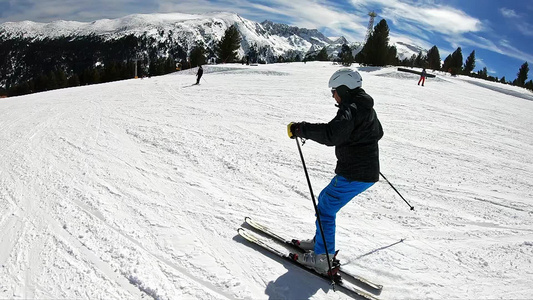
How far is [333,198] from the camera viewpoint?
126 inches

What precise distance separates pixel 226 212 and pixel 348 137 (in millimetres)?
2523

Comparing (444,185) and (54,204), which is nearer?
(54,204)

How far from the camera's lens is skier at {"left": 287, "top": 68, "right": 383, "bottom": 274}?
2.82 m

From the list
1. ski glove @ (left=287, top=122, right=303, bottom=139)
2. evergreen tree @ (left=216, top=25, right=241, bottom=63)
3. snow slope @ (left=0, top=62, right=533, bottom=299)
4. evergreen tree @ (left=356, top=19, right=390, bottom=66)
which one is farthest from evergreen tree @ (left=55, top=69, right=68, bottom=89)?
ski glove @ (left=287, top=122, right=303, bottom=139)

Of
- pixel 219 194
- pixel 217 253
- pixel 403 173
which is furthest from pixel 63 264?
pixel 403 173

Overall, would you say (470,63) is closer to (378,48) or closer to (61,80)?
(378,48)

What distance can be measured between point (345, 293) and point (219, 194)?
2.73 m

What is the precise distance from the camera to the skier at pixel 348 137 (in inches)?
111

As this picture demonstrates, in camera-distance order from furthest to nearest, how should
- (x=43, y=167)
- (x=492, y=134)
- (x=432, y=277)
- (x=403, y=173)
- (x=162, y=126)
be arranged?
(x=492, y=134) < (x=162, y=126) < (x=403, y=173) < (x=43, y=167) < (x=432, y=277)

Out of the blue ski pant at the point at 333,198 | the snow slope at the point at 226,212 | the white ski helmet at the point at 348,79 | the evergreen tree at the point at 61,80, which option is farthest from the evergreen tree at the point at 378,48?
the evergreen tree at the point at 61,80

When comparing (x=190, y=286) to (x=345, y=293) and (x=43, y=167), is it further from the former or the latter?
(x=43, y=167)

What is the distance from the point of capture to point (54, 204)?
4.50 metres

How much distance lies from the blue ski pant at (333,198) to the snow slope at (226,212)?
24.0 inches

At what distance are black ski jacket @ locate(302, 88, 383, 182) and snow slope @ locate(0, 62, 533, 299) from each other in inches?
53.0
